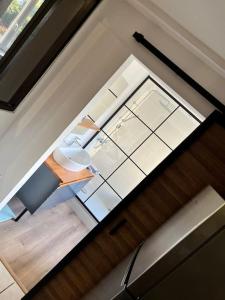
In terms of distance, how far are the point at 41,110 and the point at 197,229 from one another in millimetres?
1634

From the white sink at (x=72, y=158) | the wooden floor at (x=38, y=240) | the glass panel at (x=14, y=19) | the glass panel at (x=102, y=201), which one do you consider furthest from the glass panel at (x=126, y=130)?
the glass panel at (x=14, y=19)

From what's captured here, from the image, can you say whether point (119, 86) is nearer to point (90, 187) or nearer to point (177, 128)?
point (177, 128)

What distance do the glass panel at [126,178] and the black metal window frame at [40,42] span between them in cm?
196

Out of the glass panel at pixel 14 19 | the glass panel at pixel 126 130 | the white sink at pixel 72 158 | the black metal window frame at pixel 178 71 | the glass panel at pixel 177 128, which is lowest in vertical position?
the white sink at pixel 72 158

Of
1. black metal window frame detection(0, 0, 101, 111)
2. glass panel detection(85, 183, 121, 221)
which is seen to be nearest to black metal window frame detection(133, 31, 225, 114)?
black metal window frame detection(0, 0, 101, 111)

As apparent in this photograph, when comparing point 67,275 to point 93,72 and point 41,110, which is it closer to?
point 41,110

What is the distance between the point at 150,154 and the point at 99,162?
27.4 inches

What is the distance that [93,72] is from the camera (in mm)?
2436

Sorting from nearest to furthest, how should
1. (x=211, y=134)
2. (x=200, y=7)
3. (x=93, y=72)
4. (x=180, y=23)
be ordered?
(x=200, y=7)
(x=211, y=134)
(x=180, y=23)
(x=93, y=72)

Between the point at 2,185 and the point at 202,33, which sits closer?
the point at 202,33

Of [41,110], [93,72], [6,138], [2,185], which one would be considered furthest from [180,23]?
[2,185]

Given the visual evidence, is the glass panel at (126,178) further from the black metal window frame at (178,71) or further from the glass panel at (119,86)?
the black metal window frame at (178,71)

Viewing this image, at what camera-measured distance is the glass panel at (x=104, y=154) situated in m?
4.19

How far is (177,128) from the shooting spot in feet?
12.8
